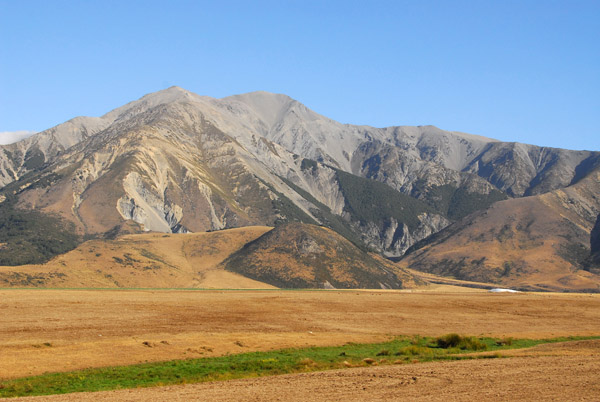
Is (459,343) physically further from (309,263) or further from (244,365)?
(309,263)

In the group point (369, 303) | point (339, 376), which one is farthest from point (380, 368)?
point (369, 303)

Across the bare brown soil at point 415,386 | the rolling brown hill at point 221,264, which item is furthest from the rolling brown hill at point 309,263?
the bare brown soil at point 415,386

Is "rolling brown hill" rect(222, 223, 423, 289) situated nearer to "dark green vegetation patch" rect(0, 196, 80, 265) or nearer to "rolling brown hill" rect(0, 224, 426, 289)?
"rolling brown hill" rect(0, 224, 426, 289)

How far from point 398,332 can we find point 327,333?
268 inches

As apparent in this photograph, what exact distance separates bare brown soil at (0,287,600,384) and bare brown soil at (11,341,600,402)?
10.3 meters

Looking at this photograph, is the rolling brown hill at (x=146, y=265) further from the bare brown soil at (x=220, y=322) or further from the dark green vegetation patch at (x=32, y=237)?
the dark green vegetation patch at (x=32, y=237)

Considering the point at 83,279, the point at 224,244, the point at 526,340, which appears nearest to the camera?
the point at 526,340

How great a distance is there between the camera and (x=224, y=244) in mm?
150500

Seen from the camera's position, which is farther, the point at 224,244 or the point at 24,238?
the point at 24,238

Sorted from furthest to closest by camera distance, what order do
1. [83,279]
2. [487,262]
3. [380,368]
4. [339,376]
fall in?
[487,262]
[83,279]
[380,368]
[339,376]

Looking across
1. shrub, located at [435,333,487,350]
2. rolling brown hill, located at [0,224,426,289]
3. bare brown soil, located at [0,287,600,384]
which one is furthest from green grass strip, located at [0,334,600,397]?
rolling brown hill, located at [0,224,426,289]

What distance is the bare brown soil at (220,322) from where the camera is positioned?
4059 centimetres

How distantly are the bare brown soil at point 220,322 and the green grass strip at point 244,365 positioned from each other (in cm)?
227

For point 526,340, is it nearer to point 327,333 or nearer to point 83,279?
point 327,333
